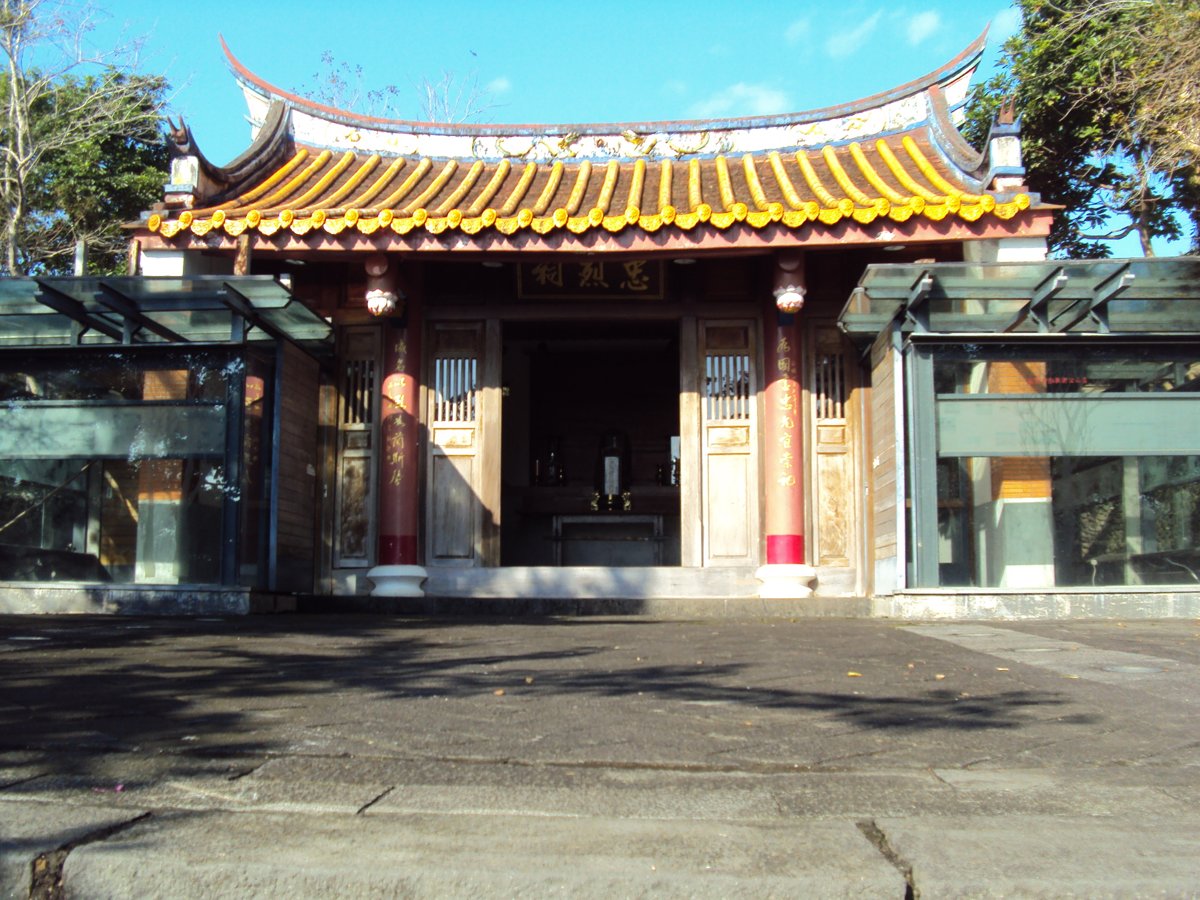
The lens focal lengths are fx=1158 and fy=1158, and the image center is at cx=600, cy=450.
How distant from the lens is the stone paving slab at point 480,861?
7.30 feet

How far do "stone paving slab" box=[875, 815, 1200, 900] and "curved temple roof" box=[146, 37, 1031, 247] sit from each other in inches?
252

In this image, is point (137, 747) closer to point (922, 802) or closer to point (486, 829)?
point (486, 829)

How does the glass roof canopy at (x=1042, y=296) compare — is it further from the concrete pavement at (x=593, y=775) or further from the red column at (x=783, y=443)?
the concrete pavement at (x=593, y=775)

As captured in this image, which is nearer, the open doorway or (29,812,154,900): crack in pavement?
(29,812,154,900): crack in pavement

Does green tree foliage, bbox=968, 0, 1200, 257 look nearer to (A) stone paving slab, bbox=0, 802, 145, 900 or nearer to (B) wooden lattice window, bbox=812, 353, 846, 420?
(B) wooden lattice window, bbox=812, 353, 846, 420

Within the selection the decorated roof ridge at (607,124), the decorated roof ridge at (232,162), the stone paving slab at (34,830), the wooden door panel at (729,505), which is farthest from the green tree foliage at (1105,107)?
the stone paving slab at (34,830)

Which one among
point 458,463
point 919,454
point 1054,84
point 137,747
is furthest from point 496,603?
point 1054,84

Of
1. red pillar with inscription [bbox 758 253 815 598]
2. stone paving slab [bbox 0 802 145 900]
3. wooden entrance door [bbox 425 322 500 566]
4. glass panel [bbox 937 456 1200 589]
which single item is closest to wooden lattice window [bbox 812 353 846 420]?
red pillar with inscription [bbox 758 253 815 598]

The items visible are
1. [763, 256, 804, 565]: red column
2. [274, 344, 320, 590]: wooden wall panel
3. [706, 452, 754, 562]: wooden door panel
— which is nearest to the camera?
[274, 344, 320, 590]: wooden wall panel

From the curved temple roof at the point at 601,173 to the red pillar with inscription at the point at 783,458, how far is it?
110 cm

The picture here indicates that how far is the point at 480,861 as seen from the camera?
90.2 inches

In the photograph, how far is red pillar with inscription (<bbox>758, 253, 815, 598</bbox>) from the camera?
9.41m

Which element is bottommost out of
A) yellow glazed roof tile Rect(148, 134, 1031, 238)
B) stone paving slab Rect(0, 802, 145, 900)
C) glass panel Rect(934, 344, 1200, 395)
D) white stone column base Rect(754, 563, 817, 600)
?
stone paving slab Rect(0, 802, 145, 900)

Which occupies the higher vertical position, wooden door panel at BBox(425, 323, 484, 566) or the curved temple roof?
the curved temple roof
